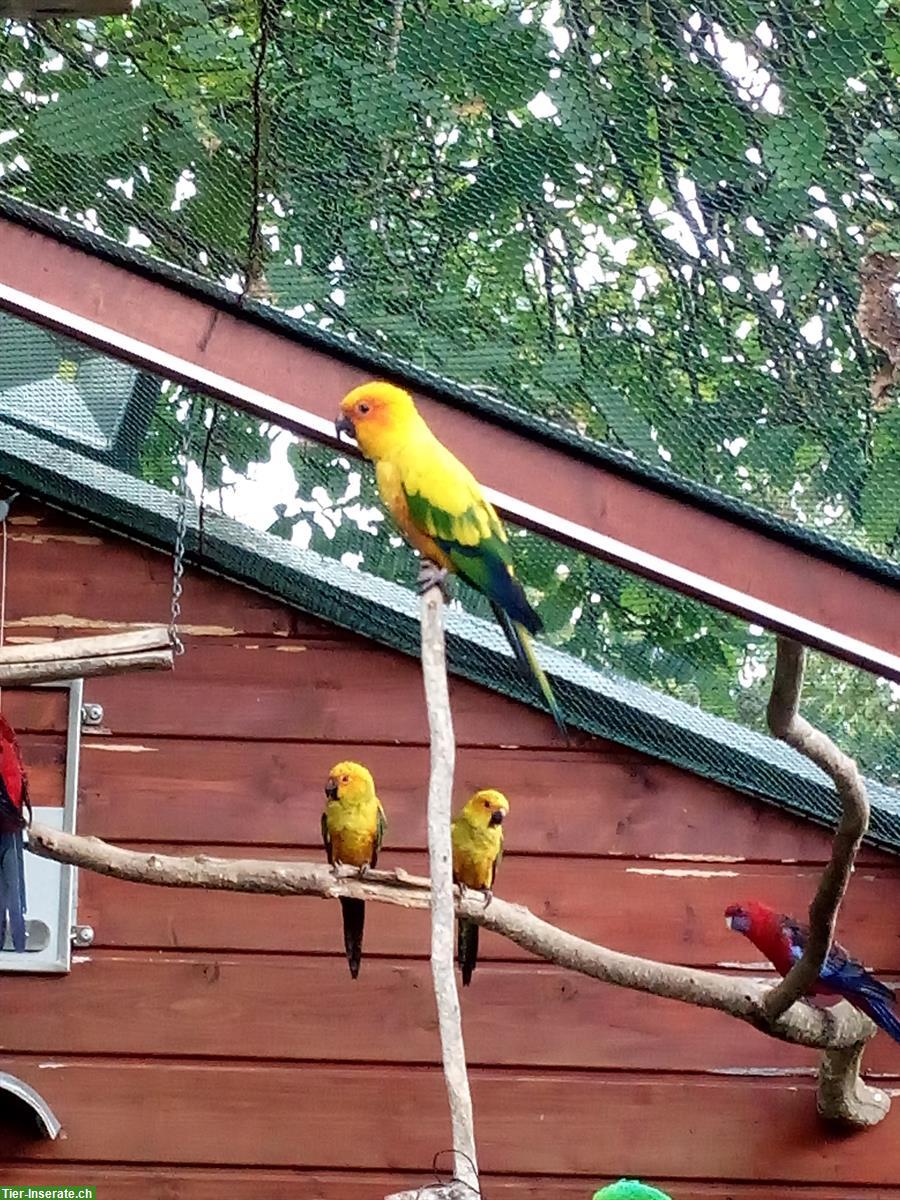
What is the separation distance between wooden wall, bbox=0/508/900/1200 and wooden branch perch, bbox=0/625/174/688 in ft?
2.82

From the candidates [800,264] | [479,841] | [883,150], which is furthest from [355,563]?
[883,150]

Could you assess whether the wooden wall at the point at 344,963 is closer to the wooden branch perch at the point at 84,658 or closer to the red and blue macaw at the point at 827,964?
the red and blue macaw at the point at 827,964

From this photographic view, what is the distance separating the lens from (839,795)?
1.99m

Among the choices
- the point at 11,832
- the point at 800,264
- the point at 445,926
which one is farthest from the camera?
the point at 11,832

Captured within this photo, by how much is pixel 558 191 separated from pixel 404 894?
3.33ft

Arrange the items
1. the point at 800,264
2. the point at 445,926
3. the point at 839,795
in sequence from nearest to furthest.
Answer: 1. the point at 445,926
2. the point at 800,264
3. the point at 839,795

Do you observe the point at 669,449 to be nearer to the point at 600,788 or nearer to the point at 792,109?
the point at 792,109

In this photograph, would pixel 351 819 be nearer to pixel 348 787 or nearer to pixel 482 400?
pixel 348 787

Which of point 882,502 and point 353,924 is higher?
point 882,502

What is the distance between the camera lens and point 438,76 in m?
1.52

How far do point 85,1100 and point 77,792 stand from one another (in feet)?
1.90

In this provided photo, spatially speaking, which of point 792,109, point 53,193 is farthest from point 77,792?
point 792,109

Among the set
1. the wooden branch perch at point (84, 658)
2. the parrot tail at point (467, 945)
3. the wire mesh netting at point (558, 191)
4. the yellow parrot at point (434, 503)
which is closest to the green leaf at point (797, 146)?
the wire mesh netting at point (558, 191)

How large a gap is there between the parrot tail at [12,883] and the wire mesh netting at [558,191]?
1040 mm
